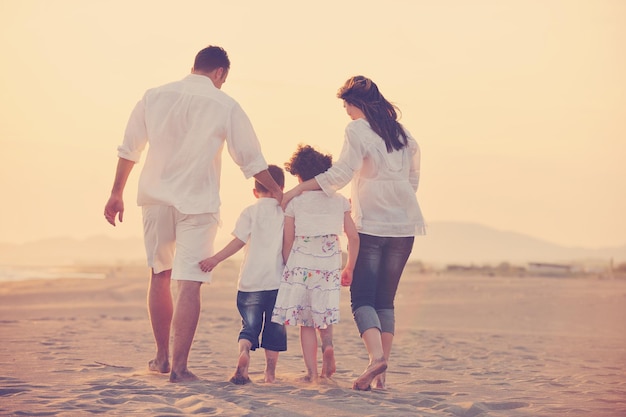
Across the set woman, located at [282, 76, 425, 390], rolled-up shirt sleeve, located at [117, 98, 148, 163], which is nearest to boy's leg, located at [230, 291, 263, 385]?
woman, located at [282, 76, 425, 390]

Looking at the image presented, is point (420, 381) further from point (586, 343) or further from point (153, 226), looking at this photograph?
point (586, 343)

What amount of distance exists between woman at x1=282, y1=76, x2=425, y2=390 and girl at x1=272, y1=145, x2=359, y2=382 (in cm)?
10

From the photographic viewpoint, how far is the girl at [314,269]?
5891 millimetres

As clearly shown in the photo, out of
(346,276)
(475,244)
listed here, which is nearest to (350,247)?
(346,276)

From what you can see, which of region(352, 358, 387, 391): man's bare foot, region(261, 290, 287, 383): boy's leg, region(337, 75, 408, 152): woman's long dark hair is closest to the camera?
region(352, 358, 387, 391): man's bare foot

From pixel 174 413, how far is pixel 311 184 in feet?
6.40

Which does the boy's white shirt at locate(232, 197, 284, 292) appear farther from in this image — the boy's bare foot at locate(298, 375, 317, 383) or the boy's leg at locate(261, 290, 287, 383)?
the boy's bare foot at locate(298, 375, 317, 383)

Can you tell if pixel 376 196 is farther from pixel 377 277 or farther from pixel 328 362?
pixel 328 362

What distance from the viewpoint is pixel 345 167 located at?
5.78 meters

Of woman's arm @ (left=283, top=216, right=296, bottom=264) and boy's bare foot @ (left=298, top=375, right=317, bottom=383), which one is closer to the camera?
boy's bare foot @ (left=298, top=375, right=317, bottom=383)

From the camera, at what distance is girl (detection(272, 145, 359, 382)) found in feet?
19.3

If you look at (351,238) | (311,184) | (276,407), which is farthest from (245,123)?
(276,407)

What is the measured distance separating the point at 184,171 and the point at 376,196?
4.11 ft

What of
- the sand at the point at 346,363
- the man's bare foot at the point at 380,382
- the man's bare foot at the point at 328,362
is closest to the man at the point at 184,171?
the sand at the point at 346,363
